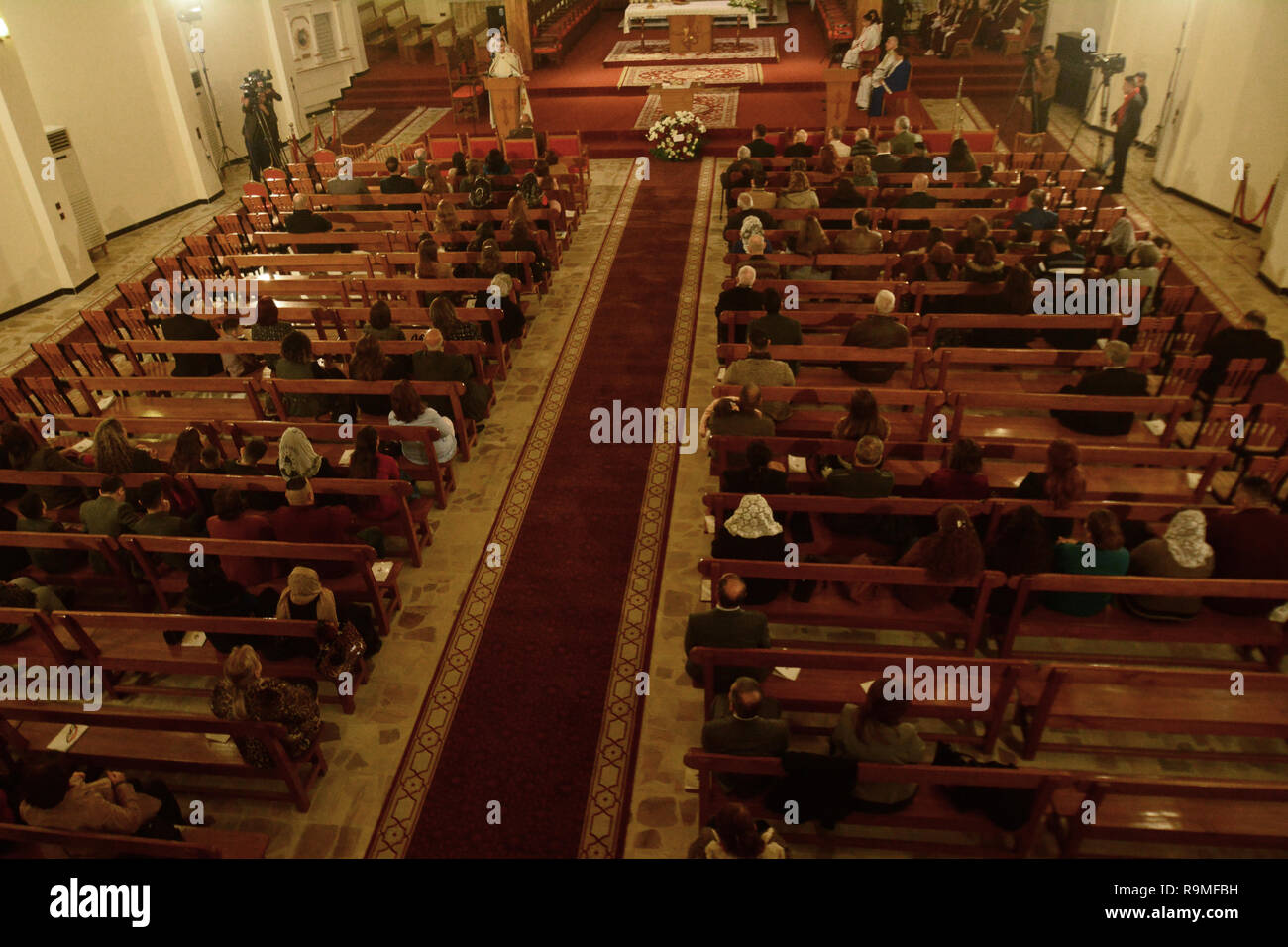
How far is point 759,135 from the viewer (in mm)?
11266

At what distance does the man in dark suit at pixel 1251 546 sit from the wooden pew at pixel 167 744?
→ 5.04 m

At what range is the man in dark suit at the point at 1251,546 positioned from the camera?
4449mm

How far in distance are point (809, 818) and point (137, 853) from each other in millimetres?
2894

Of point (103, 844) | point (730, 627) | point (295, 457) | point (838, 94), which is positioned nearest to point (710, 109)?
point (838, 94)

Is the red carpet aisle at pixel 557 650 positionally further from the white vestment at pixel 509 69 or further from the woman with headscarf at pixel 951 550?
the white vestment at pixel 509 69

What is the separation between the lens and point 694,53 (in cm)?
1756

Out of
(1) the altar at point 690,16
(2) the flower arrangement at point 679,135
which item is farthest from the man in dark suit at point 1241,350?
(1) the altar at point 690,16

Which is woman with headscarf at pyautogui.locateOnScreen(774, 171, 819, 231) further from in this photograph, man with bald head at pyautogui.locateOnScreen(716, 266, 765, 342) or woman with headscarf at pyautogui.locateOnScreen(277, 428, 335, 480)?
woman with headscarf at pyautogui.locateOnScreen(277, 428, 335, 480)

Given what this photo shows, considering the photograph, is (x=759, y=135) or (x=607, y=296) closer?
(x=607, y=296)

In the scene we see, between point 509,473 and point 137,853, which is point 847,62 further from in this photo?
point 137,853

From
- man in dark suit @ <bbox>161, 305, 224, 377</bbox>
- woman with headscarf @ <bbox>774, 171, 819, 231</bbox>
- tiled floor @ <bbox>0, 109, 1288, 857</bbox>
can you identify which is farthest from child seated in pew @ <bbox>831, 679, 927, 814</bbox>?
woman with headscarf @ <bbox>774, 171, 819, 231</bbox>

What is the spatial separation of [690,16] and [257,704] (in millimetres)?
17389

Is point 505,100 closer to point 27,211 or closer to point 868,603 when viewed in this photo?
point 27,211
